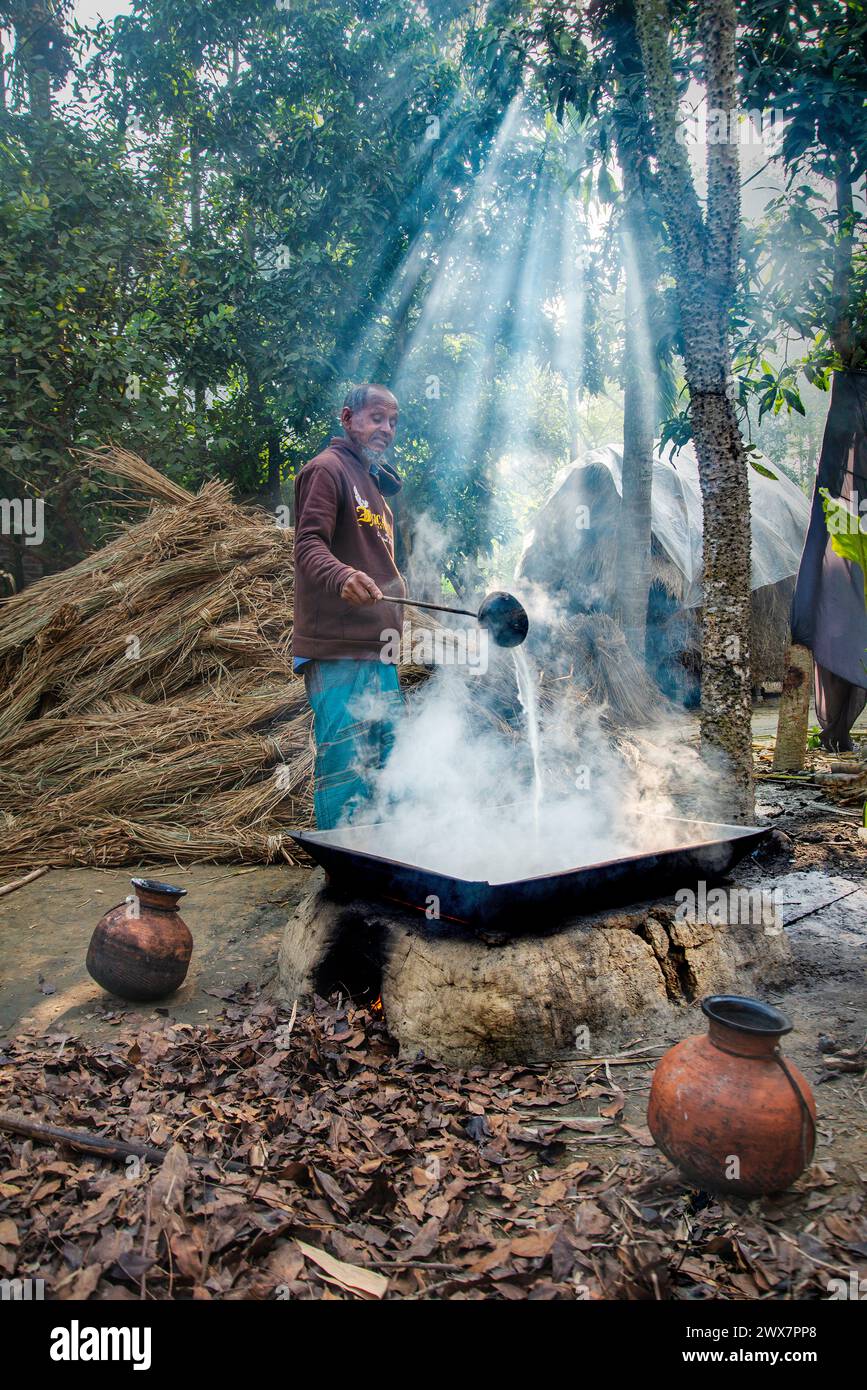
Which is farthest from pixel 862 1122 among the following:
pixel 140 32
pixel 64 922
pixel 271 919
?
pixel 140 32

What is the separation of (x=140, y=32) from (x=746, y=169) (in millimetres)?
8514

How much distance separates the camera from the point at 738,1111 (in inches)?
75.7

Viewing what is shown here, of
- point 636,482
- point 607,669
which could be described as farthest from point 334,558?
point 636,482

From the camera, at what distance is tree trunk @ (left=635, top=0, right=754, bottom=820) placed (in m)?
4.29

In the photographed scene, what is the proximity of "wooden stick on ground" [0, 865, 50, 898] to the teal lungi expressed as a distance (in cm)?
203

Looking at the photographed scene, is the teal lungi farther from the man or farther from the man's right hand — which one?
the man's right hand

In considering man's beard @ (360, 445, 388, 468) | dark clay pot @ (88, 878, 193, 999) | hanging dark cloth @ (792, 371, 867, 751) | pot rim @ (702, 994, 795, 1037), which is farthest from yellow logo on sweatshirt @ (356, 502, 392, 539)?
hanging dark cloth @ (792, 371, 867, 751)

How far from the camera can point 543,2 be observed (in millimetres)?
5434

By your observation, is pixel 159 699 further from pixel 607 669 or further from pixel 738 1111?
pixel 738 1111

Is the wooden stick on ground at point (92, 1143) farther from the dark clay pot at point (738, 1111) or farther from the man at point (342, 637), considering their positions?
the man at point (342, 637)

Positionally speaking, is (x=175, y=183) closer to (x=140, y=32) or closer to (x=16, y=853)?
(x=140, y=32)

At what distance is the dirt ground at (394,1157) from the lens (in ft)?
5.66

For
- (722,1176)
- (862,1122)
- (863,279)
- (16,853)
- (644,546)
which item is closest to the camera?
(722,1176)

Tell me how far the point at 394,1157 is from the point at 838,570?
5.49 meters
